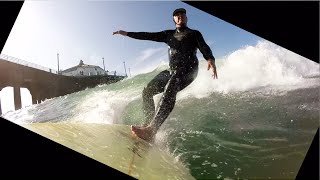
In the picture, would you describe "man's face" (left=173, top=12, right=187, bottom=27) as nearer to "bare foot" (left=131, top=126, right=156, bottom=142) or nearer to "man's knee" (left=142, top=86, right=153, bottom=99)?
"man's knee" (left=142, top=86, right=153, bottom=99)

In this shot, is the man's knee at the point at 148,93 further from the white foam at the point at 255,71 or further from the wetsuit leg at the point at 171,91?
the white foam at the point at 255,71

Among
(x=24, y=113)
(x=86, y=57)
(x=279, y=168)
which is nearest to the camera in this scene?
(x=279, y=168)

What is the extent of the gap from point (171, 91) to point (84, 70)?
0.66 m

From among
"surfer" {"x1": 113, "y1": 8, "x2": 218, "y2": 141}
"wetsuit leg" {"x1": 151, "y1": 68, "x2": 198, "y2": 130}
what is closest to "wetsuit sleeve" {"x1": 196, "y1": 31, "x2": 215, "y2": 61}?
"surfer" {"x1": 113, "y1": 8, "x2": 218, "y2": 141}

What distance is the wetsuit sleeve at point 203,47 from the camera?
239 centimetres

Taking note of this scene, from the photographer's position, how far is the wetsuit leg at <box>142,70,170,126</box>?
2.46 meters

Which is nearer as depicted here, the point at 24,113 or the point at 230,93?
the point at 230,93

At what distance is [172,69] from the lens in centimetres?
243

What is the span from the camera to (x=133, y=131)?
2535 mm

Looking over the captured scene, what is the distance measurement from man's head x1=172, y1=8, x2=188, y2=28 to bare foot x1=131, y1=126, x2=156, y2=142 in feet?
2.48

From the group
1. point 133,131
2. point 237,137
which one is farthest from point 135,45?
point 237,137

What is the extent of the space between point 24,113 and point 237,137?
1631mm

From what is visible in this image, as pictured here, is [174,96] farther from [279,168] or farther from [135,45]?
[279,168]

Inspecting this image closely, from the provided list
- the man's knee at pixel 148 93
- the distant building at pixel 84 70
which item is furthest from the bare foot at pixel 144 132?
the distant building at pixel 84 70
